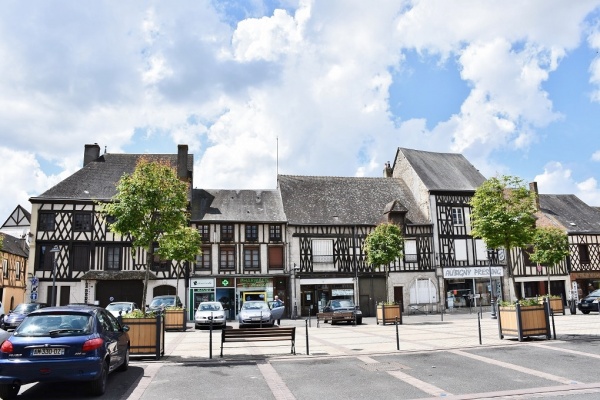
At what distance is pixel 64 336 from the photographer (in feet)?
24.2

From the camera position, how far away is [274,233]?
32531mm

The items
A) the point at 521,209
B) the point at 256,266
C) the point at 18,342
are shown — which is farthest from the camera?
the point at 256,266

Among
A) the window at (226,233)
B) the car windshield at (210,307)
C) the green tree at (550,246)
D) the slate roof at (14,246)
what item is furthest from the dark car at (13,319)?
the green tree at (550,246)

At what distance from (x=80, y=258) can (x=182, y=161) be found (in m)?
8.99

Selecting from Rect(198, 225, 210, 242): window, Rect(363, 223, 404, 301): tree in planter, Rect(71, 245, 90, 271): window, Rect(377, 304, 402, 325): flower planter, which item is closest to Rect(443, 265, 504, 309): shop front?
Rect(363, 223, 404, 301): tree in planter

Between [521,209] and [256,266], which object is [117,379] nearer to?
[521,209]

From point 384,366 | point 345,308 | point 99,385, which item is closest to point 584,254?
point 345,308

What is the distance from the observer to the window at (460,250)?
113ft

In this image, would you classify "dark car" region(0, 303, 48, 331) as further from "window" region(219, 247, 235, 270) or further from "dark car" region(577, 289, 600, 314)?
"dark car" region(577, 289, 600, 314)

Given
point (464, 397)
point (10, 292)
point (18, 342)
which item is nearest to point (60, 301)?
point (10, 292)

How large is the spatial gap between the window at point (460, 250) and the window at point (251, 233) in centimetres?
1368

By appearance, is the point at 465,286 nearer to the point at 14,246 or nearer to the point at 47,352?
the point at 47,352

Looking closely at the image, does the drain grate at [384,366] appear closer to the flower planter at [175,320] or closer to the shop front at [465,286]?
the flower planter at [175,320]

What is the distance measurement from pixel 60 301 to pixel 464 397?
28.3m
